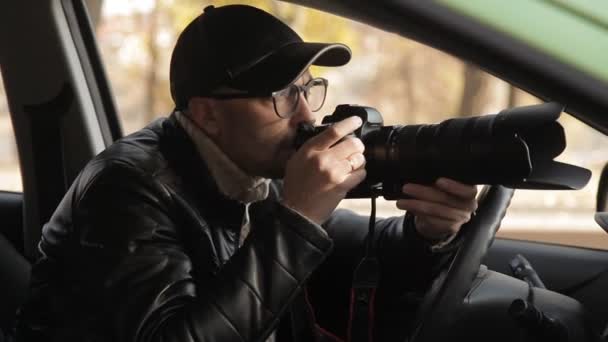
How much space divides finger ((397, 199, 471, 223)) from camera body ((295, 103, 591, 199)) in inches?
0.9

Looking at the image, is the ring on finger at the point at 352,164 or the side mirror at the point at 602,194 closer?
the ring on finger at the point at 352,164

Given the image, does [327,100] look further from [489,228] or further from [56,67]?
[56,67]

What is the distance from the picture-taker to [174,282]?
1.37 m

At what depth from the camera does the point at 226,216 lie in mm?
1620

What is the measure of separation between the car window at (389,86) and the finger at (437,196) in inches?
4.6

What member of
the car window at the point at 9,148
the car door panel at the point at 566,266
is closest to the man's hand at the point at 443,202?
the car door panel at the point at 566,266

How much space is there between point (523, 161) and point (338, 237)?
0.78 m

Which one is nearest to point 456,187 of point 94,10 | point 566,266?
point 566,266

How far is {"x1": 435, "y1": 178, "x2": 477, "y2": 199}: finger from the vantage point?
133cm

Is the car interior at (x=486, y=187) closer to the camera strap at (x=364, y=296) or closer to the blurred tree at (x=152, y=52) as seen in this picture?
the camera strap at (x=364, y=296)

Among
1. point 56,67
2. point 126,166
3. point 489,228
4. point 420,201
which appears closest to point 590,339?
point 489,228

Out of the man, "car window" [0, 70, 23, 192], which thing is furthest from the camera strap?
"car window" [0, 70, 23, 192]

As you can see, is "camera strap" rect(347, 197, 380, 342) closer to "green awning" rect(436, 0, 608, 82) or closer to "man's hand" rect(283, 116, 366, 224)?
"man's hand" rect(283, 116, 366, 224)

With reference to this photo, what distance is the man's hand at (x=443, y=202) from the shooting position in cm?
136
